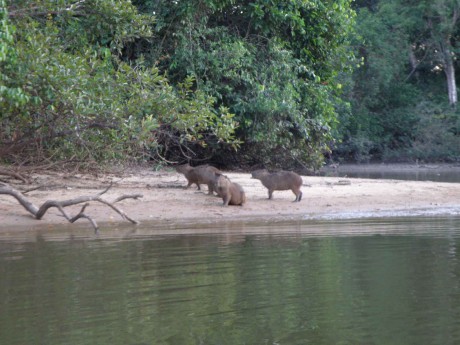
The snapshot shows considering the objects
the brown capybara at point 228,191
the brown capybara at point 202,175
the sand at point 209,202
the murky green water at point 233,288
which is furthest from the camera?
the brown capybara at point 202,175

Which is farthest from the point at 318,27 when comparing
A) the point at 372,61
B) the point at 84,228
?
the point at 372,61

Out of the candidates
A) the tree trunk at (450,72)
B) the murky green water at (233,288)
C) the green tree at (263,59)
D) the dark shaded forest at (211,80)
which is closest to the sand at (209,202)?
the dark shaded forest at (211,80)

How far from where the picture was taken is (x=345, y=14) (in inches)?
866

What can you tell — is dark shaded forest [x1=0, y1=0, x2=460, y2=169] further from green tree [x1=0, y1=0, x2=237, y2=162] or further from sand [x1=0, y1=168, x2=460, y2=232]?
sand [x1=0, y1=168, x2=460, y2=232]

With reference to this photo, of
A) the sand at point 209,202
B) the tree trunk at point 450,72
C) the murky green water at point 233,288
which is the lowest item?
the murky green water at point 233,288

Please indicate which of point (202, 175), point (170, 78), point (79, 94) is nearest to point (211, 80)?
point (170, 78)

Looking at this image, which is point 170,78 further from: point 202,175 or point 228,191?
point 228,191

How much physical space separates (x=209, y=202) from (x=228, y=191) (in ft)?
2.11

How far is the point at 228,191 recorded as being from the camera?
14141 millimetres

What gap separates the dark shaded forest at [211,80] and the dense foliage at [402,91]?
68mm

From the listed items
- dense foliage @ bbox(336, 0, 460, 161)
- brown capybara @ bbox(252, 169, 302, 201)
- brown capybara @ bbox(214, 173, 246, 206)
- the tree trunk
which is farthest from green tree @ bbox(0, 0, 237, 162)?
the tree trunk

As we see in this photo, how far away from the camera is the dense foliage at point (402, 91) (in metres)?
35.2

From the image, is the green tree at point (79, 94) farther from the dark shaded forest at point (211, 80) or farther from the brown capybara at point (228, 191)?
the brown capybara at point (228, 191)

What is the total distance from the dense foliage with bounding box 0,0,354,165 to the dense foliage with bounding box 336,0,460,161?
12.1m
